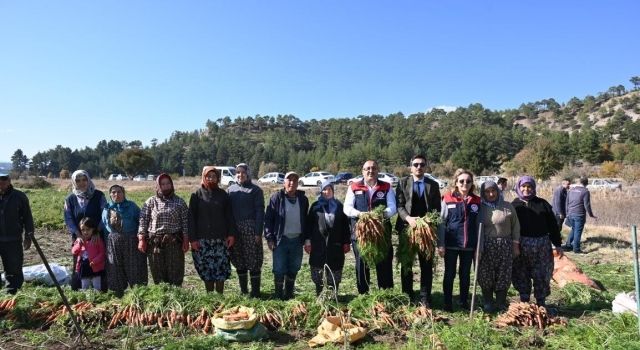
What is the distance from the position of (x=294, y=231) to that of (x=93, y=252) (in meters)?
2.53

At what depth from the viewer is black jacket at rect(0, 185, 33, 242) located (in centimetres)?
571

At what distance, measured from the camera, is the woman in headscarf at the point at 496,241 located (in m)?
5.05

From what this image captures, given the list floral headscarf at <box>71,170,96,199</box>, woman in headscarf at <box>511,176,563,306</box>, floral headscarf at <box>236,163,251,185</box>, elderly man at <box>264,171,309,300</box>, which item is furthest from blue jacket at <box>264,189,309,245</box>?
woman in headscarf at <box>511,176,563,306</box>

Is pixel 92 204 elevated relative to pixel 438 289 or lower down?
elevated

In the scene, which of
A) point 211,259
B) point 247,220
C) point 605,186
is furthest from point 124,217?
point 605,186

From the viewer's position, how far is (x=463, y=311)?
516 centimetres

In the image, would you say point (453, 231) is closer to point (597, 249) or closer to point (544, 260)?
point (544, 260)

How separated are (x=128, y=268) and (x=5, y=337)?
144 centimetres

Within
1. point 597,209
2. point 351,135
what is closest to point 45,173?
point 351,135

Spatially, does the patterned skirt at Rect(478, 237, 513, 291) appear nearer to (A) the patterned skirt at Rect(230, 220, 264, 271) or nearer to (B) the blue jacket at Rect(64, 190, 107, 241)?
(A) the patterned skirt at Rect(230, 220, 264, 271)

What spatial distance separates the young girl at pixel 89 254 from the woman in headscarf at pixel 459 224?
4.17 metres

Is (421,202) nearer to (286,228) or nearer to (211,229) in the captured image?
(286,228)

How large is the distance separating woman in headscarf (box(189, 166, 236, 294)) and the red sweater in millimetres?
1198

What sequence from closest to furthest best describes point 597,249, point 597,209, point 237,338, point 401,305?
point 237,338
point 401,305
point 597,249
point 597,209
